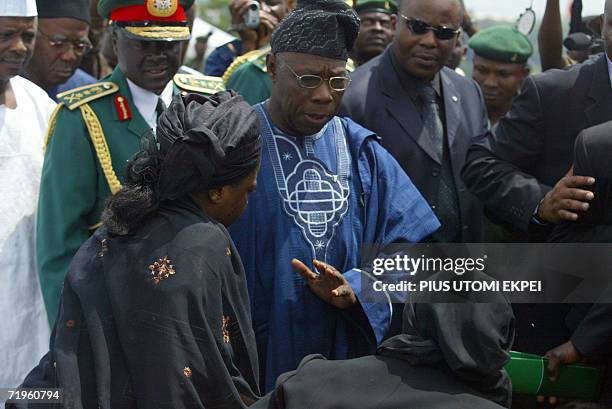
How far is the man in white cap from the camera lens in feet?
15.2

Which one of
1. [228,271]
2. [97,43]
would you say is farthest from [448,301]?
[97,43]

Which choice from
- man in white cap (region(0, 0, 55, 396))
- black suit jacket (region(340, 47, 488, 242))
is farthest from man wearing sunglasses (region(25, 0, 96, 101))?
black suit jacket (region(340, 47, 488, 242))

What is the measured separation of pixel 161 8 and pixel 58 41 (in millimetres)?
1454

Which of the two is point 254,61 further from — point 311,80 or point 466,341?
point 466,341

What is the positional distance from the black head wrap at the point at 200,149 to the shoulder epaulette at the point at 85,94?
144 cm

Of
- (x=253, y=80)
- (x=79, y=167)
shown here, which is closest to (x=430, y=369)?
(x=79, y=167)

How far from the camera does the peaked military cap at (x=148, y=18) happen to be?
482cm

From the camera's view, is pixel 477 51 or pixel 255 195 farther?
pixel 477 51

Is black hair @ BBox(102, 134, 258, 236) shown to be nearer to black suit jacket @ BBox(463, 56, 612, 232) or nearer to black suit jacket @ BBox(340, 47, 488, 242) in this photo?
black suit jacket @ BBox(463, 56, 612, 232)

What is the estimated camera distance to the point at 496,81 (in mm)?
6812

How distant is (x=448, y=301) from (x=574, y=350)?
1186mm

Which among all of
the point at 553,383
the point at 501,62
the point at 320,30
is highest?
the point at 320,30

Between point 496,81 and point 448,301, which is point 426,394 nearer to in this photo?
point 448,301

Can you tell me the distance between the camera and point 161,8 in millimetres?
4855
